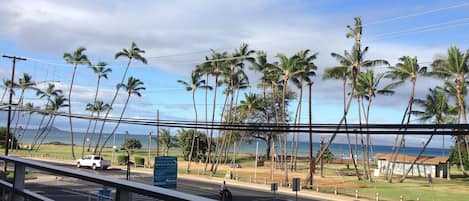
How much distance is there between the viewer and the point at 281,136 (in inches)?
2982

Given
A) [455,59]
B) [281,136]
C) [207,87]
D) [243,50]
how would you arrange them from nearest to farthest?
[455,59]
[243,50]
[207,87]
[281,136]

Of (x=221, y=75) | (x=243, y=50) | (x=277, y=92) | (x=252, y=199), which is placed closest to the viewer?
(x=252, y=199)

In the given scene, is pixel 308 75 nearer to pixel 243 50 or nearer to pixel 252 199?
pixel 243 50

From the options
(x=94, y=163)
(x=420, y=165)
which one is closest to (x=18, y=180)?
(x=94, y=163)

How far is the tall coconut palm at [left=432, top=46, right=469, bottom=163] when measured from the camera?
5162 centimetres

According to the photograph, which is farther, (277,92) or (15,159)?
(277,92)

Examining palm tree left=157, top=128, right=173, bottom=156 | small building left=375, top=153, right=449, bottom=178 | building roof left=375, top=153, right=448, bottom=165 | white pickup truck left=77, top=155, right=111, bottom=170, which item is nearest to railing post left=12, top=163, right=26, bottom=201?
white pickup truck left=77, top=155, right=111, bottom=170

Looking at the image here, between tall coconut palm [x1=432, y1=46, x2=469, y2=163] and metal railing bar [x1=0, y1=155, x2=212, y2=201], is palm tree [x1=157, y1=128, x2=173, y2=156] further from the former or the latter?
metal railing bar [x1=0, y1=155, x2=212, y2=201]

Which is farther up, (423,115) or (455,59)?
(455,59)

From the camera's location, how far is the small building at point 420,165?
69.1 metres

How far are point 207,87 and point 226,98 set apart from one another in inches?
120

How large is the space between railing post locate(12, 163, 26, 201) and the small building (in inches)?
2636

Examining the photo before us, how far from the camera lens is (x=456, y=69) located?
171ft

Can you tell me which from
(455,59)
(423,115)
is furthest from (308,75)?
(423,115)
